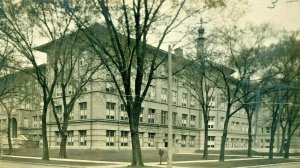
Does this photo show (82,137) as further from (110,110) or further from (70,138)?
(110,110)

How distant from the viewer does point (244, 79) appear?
112ft

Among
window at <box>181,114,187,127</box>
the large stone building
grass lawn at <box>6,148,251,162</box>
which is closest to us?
grass lawn at <box>6,148,251,162</box>

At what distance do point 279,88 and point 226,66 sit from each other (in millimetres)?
4652

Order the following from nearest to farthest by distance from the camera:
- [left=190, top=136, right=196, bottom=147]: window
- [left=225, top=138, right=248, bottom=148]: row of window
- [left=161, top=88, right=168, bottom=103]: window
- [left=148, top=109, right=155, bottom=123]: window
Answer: [left=148, top=109, right=155, bottom=123]: window, [left=161, top=88, right=168, bottom=103]: window, [left=190, top=136, right=196, bottom=147]: window, [left=225, top=138, right=248, bottom=148]: row of window

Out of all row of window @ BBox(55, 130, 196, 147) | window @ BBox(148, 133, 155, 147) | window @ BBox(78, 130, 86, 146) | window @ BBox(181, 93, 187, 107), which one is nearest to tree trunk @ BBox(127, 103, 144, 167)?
row of window @ BBox(55, 130, 196, 147)

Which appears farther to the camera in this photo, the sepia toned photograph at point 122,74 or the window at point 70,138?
the window at point 70,138

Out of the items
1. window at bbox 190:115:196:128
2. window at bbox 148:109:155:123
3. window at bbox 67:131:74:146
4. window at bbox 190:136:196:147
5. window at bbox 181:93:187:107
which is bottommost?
window at bbox 190:136:196:147

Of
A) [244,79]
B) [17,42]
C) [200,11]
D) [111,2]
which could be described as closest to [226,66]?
[244,79]

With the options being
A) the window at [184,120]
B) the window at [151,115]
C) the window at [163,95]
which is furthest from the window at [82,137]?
the window at [184,120]

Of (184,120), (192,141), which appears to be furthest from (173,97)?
(192,141)

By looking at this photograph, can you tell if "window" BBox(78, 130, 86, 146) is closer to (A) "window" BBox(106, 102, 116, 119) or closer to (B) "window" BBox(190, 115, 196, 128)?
(A) "window" BBox(106, 102, 116, 119)

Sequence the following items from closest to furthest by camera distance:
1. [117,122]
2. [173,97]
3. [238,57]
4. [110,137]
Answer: [238,57]
[110,137]
[117,122]
[173,97]

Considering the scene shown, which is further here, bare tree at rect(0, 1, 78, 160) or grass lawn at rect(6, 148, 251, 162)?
grass lawn at rect(6, 148, 251, 162)

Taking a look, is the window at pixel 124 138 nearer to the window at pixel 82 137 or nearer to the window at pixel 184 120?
the window at pixel 82 137
